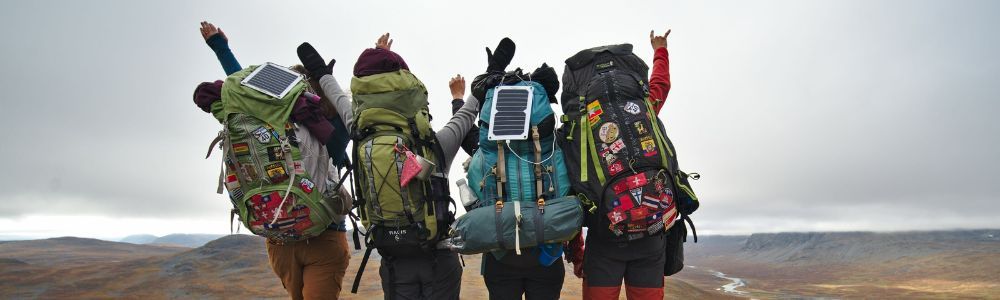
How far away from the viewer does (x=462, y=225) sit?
418cm

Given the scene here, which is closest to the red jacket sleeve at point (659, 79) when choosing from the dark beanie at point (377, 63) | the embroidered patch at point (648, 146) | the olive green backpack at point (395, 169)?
the embroidered patch at point (648, 146)

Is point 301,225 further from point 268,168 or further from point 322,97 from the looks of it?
point 322,97

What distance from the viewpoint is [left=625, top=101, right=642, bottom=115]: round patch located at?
4512mm

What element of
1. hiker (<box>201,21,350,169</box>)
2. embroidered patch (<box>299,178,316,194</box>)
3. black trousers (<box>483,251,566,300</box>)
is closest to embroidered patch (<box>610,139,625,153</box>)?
black trousers (<box>483,251,566,300</box>)

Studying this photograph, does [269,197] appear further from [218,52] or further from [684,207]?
[684,207]

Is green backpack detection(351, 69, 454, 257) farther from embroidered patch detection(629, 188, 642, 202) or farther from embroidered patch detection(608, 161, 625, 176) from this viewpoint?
embroidered patch detection(629, 188, 642, 202)

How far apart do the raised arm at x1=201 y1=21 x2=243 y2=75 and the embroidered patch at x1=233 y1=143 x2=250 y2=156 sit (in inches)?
63.4

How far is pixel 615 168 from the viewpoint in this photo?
4.37 meters

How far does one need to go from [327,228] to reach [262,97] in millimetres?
1684

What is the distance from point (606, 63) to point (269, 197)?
3805 millimetres

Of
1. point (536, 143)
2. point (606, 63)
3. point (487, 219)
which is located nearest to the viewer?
point (487, 219)

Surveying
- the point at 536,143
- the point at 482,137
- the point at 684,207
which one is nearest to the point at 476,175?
the point at 482,137

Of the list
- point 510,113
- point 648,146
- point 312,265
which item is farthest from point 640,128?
point 312,265

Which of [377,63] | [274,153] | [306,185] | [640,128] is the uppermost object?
[377,63]
